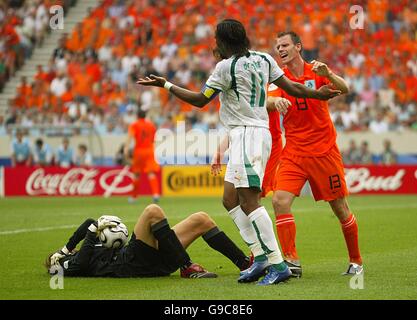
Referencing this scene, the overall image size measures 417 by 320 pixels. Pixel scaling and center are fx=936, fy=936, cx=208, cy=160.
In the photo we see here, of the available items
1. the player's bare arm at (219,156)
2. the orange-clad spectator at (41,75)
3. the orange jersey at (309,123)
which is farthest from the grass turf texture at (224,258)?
the orange-clad spectator at (41,75)

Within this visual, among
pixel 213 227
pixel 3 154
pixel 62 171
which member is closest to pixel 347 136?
pixel 62 171

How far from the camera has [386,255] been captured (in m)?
11.6

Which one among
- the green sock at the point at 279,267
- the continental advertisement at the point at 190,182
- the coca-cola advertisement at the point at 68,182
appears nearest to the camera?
the green sock at the point at 279,267

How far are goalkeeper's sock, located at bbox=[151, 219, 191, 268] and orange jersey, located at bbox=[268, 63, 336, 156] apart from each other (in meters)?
1.70

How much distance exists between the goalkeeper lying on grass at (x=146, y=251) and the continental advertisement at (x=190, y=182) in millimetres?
16083

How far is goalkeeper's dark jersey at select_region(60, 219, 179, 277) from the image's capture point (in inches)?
366

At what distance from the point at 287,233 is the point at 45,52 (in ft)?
82.1

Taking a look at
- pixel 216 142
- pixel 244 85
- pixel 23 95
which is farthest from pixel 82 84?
→ pixel 244 85

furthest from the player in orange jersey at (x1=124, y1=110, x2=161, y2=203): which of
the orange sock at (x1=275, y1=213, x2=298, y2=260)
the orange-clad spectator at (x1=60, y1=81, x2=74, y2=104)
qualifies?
the orange sock at (x1=275, y1=213, x2=298, y2=260)

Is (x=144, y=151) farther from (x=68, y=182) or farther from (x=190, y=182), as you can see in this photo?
(x=68, y=182)

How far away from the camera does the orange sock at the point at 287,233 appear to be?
9.73m

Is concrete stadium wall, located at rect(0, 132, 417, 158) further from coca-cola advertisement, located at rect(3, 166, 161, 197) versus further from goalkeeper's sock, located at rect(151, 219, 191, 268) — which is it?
goalkeeper's sock, located at rect(151, 219, 191, 268)

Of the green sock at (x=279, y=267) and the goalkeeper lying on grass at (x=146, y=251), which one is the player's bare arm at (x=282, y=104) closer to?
the goalkeeper lying on grass at (x=146, y=251)

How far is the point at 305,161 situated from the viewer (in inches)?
388
